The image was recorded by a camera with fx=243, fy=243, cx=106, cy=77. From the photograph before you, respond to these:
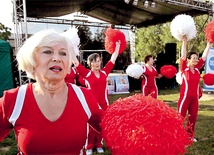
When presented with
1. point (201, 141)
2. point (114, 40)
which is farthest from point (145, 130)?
point (201, 141)

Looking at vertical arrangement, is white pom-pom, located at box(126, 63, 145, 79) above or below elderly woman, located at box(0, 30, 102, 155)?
below

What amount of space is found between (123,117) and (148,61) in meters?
5.26

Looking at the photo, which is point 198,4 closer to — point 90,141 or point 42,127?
point 90,141

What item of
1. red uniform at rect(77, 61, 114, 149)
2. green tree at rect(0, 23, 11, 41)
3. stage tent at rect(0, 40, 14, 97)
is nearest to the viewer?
red uniform at rect(77, 61, 114, 149)

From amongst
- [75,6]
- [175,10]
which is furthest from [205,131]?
[75,6]

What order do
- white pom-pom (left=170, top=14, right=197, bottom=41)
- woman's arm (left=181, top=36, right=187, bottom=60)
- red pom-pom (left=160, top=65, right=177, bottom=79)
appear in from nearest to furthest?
white pom-pom (left=170, top=14, right=197, bottom=41) → woman's arm (left=181, top=36, right=187, bottom=60) → red pom-pom (left=160, top=65, right=177, bottom=79)

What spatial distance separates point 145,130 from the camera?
3.87 feet

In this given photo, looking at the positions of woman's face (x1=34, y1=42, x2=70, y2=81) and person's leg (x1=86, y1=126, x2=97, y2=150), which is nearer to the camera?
woman's face (x1=34, y1=42, x2=70, y2=81)

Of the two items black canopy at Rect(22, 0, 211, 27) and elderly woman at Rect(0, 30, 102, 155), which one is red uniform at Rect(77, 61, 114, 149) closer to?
elderly woman at Rect(0, 30, 102, 155)

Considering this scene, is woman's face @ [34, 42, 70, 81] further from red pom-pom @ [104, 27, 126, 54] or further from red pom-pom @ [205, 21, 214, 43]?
red pom-pom @ [205, 21, 214, 43]

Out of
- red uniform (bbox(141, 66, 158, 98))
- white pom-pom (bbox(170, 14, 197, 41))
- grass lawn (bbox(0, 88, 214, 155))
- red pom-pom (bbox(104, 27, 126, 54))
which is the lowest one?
grass lawn (bbox(0, 88, 214, 155))

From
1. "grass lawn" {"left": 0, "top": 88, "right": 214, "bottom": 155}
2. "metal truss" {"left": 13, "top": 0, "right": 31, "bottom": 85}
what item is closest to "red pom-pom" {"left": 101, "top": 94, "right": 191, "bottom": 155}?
"grass lawn" {"left": 0, "top": 88, "right": 214, "bottom": 155}

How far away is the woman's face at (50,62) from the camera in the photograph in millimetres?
1328

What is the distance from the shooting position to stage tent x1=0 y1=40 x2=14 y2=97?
897 cm
